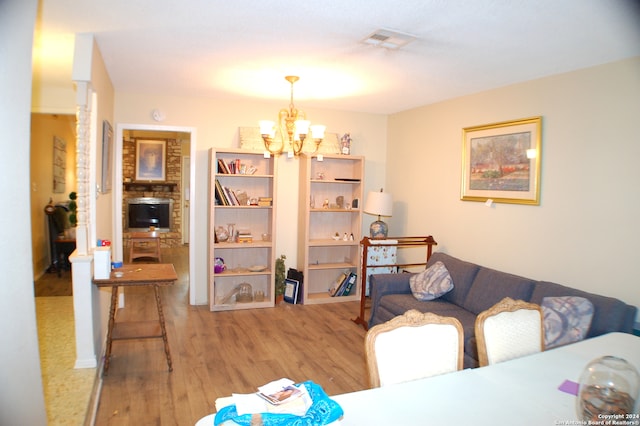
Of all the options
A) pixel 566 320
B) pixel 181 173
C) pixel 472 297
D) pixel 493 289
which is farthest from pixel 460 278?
pixel 181 173

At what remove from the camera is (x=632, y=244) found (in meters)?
2.86

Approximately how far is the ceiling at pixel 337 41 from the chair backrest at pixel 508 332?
1574 millimetres

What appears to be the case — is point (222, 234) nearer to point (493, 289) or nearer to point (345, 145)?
point (345, 145)

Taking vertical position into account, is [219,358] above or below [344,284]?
below

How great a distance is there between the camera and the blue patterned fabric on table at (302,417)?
124cm

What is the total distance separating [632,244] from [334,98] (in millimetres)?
3126

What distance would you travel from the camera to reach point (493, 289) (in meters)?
3.51

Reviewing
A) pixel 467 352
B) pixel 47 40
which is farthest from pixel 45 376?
pixel 467 352

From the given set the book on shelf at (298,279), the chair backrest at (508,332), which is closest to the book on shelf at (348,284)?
the book on shelf at (298,279)

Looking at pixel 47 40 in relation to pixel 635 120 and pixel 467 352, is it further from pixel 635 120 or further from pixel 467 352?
pixel 635 120

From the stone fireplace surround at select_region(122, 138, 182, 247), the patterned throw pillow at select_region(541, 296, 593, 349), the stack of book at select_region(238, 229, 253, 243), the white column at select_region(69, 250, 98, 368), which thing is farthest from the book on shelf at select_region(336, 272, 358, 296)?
the stone fireplace surround at select_region(122, 138, 182, 247)

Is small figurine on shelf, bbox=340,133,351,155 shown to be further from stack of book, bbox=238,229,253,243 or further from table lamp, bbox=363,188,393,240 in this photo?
stack of book, bbox=238,229,253,243

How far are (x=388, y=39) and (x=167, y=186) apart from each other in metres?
7.39

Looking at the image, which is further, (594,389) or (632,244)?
(632,244)
